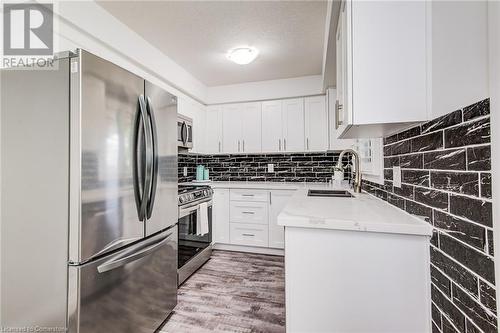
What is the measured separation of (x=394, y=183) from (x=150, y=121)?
158 centimetres

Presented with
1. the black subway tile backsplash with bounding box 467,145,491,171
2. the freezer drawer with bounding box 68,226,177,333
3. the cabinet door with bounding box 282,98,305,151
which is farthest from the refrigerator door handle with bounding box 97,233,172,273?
the cabinet door with bounding box 282,98,305,151

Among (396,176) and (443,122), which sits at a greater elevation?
(443,122)

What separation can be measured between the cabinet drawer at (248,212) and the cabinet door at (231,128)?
2.90 feet

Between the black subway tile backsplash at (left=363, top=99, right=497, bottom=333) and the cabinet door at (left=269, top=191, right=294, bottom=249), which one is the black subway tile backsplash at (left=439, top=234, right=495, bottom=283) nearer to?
the black subway tile backsplash at (left=363, top=99, right=497, bottom=333)

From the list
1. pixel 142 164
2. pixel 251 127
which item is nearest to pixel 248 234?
pixel 251 127

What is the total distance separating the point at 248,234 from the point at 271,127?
161cm

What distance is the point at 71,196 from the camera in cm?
112

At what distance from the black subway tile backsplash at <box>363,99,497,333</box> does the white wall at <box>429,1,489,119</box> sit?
44 millimetres

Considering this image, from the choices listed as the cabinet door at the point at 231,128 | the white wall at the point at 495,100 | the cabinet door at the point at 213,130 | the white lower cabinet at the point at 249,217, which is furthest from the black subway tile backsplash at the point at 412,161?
the cabinet door at the point at 213,130

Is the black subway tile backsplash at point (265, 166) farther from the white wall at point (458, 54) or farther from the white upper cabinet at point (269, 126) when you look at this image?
the white wall at point (458, 54)

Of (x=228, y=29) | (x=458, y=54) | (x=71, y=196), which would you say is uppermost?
(x=228, y=29)

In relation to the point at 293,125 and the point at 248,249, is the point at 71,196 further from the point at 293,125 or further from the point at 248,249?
the point at 293,125

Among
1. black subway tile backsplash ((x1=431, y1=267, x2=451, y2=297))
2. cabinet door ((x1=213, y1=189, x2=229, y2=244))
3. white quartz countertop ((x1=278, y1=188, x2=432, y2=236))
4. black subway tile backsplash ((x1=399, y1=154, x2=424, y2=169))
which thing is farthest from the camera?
cabinet door ((x1=213, y1=189, x2=229, y2=244))

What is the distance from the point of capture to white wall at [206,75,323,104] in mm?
3338
